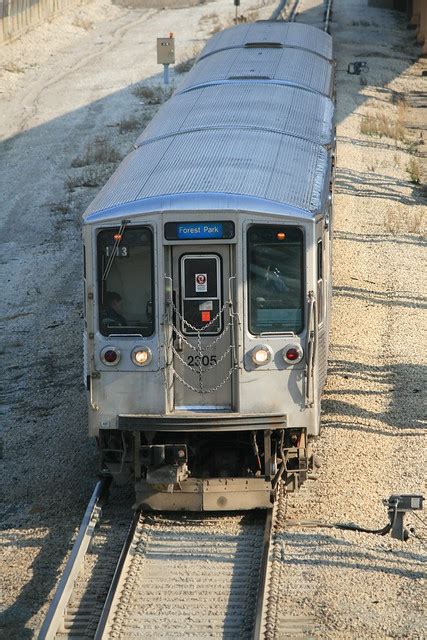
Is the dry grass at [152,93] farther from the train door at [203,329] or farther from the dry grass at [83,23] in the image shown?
the train door at [203,329]

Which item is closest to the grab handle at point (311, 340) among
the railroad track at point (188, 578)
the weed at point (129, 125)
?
the railroad track at point (188, 578)

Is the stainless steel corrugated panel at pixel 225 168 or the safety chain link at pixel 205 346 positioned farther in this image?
the stainless steel corrugated panel at pixel 225 168

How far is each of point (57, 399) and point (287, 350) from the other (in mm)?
4286

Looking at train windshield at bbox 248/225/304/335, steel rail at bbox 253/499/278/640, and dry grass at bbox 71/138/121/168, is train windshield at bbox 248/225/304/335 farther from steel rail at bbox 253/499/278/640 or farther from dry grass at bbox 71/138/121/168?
dry grass at bbox 71/138/121/168

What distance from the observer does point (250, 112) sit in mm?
12727

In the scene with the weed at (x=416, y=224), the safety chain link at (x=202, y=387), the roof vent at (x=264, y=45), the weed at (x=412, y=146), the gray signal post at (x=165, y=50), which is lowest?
the weed at (x=412, y=146)

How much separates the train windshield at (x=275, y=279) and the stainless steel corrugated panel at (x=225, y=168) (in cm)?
31

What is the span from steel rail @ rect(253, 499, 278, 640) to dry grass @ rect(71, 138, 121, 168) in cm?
1550

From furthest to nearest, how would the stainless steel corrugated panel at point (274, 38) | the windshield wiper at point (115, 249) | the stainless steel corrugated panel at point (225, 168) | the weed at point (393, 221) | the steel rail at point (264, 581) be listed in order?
the weed at point (393, 221) → the stainless steel corrugated panel at point (274, 38) → the stainless steel corrugated panel at point (225, 168) → the windshield wiper at point (115, 249) → the steel rail at point (264, 581)

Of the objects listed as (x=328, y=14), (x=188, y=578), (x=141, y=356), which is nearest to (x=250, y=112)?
(x=141, y=356)

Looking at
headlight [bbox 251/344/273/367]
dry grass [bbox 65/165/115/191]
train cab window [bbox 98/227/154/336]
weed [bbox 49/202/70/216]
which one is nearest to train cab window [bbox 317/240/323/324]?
headlight [bbox 251/344/273/367]

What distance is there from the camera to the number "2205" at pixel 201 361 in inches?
395

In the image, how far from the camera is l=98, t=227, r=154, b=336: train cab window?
32.5 ft

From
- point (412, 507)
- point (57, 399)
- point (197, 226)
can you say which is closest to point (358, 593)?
point (412, 507)
